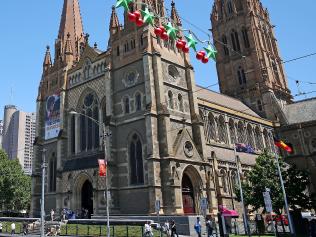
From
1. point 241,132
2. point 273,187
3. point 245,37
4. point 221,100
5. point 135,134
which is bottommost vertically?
point 273,187

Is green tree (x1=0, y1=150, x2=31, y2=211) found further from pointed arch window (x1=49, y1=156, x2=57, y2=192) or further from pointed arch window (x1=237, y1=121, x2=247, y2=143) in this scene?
pointed arch window (x1=237, y1=121, x2=247, y2=143)

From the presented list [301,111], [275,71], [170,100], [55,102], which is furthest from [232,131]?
[275,71]

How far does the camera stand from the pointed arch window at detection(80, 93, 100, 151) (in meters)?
39.9

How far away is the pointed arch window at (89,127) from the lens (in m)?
39.9

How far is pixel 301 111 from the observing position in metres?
60.2

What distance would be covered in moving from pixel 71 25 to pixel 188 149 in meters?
30.1

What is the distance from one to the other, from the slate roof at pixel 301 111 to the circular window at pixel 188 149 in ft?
104

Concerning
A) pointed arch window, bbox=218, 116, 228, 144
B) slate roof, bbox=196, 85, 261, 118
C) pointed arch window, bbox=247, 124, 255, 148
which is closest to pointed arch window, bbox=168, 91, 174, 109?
pointed arch window, bbox=218, 116, 228, 144

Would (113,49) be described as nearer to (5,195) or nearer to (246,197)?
(246,197)

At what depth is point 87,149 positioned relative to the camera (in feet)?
132

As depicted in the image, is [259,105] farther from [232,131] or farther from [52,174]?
[52,174]

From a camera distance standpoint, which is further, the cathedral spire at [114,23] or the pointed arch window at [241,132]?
the pointed arch window at [241,132]

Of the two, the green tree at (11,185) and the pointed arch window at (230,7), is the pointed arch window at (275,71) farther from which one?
the green tree at (11,185)

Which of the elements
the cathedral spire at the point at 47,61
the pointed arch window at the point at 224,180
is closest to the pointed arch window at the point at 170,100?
the pointed arch window at the point at 224,180
